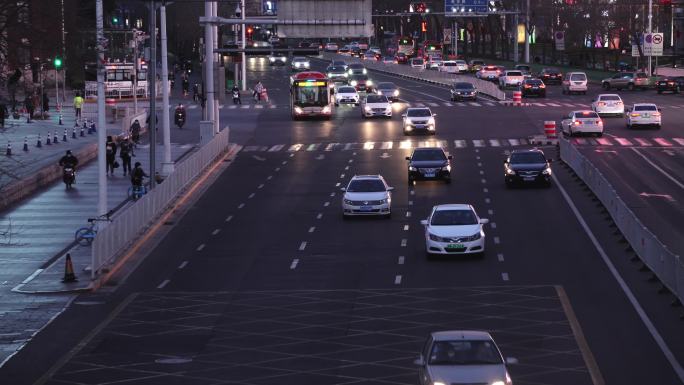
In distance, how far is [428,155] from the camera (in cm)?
5562

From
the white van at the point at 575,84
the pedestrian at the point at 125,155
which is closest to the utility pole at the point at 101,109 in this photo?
the pedestrian at the point at 125,155

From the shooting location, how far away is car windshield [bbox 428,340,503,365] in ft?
72.6

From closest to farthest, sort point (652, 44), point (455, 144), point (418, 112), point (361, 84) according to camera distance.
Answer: point (455, 144), point (418, 112), point (361, 84), point (652, 44)

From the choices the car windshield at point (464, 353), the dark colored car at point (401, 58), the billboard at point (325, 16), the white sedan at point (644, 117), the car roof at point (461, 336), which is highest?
the billboard at point (325, 16)

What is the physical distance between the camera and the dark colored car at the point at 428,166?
55031 millimetres

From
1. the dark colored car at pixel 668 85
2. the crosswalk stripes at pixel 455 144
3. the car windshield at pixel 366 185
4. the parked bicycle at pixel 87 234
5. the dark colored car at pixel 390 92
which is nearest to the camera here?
the parked bicycle at pixel 87 234

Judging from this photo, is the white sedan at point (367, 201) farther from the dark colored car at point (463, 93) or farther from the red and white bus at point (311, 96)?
the dark colored car at point (463, 93)

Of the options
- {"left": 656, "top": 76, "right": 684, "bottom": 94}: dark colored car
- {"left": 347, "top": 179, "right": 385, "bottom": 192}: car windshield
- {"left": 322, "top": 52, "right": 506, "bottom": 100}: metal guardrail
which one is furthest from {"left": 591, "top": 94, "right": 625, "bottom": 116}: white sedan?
{"left": 347, "top": 179, "right": 385, "bottom": 192}: car windshield

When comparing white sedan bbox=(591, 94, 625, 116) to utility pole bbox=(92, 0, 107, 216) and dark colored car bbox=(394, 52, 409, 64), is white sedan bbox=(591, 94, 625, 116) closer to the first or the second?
utility pole bbox=(92, 0, 107, 216)

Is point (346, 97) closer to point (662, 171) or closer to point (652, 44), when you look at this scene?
point (652, 44)

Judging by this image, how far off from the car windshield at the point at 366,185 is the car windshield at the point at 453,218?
24.3 feet

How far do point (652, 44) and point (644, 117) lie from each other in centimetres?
4438

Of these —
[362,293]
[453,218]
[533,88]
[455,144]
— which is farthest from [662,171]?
[533,88]

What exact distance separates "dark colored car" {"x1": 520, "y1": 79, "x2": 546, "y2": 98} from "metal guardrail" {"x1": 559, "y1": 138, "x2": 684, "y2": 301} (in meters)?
47.8
